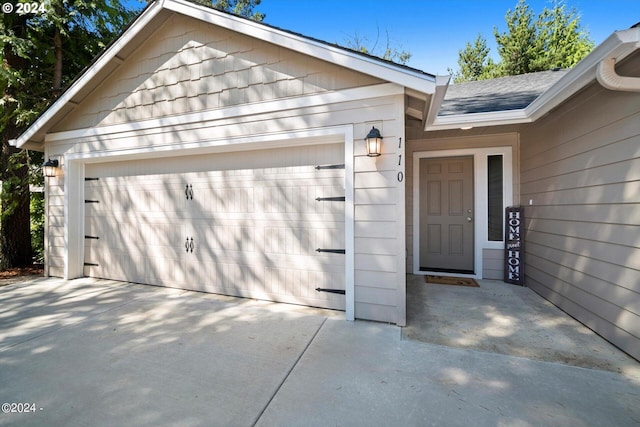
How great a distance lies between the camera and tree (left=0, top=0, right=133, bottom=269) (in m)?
5.10

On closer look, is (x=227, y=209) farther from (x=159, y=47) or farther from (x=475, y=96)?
(x=475, y=96)

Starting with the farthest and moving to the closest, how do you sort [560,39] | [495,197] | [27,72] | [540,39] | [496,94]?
[540,39], [560,39], [27,72], [496,94], [495,197]

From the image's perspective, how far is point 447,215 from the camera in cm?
495

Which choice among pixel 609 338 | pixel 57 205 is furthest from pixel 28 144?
pixel 609 338

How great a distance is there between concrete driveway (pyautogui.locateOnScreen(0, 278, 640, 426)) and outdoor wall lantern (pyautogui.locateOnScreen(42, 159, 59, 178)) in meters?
2.63

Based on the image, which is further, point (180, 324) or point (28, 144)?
point (28, 144)

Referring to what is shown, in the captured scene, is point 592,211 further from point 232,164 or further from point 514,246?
point 232,164

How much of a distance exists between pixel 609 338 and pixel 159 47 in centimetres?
605

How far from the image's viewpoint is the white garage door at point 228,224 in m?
3.41

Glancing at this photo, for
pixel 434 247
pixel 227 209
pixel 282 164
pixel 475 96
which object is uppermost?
pixel 475 96

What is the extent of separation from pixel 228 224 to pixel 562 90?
3939 mm

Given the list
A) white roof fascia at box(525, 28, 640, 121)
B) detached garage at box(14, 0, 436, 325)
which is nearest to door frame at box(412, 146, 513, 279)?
white roof fascia at box(525, 28, 640, 121)

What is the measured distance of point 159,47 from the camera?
4.08 metres

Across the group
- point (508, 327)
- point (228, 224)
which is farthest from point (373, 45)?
point (508, 327)
